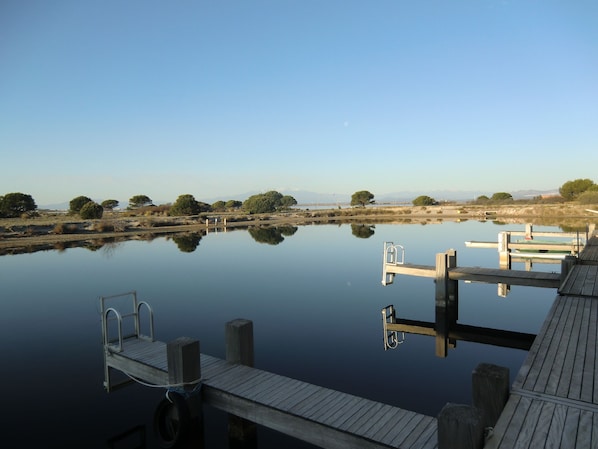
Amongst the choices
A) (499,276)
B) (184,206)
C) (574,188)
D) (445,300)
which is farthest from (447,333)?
(574,188)

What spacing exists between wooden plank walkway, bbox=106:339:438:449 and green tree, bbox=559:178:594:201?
8631cm

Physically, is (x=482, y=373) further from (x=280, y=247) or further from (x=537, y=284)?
(x=280, y=247)

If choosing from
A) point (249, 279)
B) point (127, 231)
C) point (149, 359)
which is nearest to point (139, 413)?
point (149, 359)

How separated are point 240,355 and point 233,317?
8224 millimetres

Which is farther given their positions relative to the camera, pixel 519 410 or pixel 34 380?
pixel 34 380

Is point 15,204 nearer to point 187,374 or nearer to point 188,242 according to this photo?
point 188,242

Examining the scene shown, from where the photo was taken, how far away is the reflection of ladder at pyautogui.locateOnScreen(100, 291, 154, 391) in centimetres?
798

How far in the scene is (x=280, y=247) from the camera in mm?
35219

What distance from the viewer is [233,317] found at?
15.0m

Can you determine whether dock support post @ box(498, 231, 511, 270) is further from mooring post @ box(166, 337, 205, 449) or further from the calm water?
mooring post @ box(166, 337, 205, 449)

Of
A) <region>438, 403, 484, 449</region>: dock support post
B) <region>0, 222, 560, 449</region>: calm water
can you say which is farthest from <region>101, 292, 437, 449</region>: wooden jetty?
<region>0, 222, 560, 449</region>: calm water

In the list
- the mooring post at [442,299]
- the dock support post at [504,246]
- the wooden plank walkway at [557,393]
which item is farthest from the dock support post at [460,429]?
the dock support post at [504,246]

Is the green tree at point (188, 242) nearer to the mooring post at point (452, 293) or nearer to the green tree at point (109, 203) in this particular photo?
the mooring post at point (452, 293)

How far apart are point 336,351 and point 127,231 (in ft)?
140
